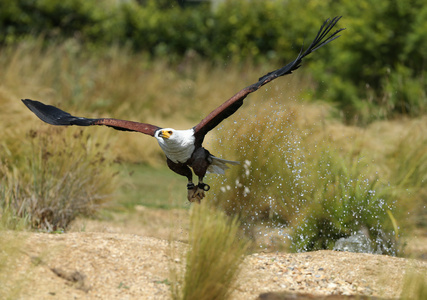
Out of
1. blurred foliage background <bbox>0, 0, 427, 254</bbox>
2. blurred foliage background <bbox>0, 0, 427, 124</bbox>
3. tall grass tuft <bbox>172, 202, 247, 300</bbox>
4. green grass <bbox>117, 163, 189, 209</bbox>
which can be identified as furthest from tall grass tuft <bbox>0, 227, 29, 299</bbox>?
blurred foliage background <bbox>0, 0, 427, 124</bbox>

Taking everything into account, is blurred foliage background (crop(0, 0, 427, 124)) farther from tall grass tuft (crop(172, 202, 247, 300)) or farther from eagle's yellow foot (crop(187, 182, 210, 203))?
tall grass tuft (crop(172, 202, 247, 300))

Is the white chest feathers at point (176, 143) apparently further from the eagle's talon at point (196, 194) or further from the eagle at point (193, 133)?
the eagle's talon at point (196, 194)

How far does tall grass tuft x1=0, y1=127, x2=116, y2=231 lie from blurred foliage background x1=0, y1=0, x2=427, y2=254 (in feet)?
0.07

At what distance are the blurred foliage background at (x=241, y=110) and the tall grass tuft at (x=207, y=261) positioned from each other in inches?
63.7

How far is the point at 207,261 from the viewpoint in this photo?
129 inches

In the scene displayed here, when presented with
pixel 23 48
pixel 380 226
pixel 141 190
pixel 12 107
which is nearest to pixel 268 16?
pixel 23 48

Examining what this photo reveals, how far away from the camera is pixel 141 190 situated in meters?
8.50

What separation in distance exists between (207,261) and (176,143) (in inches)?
35.8

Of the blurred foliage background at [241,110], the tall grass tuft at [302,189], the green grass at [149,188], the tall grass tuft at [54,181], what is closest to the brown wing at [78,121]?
the blurred foliage background at [241,110]

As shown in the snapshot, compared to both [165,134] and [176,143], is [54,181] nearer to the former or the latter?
[176,143]

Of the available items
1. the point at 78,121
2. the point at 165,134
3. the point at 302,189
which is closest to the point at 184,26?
the point at 302,189

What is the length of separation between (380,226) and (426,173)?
1.47 meters

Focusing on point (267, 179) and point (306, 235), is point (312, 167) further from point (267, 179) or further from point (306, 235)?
point (306, 235)

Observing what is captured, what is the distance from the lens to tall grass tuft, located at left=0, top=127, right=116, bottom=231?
561 centimetres
